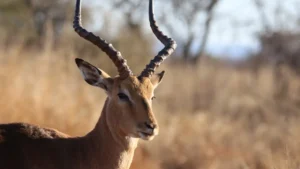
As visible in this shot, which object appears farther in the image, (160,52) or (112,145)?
(160,52)

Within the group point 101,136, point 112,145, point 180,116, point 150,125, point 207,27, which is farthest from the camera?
point 207,27

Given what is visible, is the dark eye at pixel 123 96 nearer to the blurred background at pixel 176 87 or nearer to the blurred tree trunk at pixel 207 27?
the blurred background at pixel 176 87

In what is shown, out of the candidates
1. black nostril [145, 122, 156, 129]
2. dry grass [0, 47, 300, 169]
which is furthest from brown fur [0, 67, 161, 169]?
dry grass [0, 47, 300, 169]

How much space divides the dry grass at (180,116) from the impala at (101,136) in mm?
1988

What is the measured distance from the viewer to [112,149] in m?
7.83

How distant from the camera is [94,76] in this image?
8.05 meters

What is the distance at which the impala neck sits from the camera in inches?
306

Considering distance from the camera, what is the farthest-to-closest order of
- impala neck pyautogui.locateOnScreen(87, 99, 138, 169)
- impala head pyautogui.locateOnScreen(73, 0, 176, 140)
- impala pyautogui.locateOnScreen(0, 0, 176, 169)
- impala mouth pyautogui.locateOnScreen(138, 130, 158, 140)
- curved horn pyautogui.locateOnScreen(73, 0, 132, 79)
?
1. curved horn pyautogui.locateOnScreen(73, 0, 132, 79)
2. impala neck pyautogui.locateOnScreen(87, 99, 138, 169)
3. impala pyautogui.locateOnScreen(0, 0, 176, 169)
4. impala head pyautogui.locateOnScreen(73, 0, 176, 140)
5. impala mouth pyautogui.locateOnScreen(138, 130, 158, 140)

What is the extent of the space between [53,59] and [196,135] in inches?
144

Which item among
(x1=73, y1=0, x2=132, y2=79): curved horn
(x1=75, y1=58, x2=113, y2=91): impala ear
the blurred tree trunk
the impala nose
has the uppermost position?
the blurred tree trunk

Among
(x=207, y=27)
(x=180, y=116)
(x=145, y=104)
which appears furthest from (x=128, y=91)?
(x=207, y=27)

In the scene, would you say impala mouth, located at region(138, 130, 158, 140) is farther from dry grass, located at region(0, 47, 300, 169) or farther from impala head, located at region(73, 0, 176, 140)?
dry grass, located at region(0, 47, 300, 169)

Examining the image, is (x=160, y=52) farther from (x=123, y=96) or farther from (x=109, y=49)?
(x=123, y=96)

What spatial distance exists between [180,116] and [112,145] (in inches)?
421
